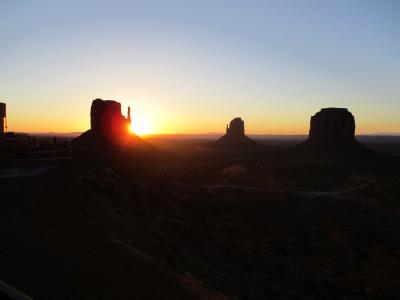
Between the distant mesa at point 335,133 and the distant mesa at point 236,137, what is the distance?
37432 millimetres

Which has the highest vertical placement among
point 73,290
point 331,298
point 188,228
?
point 73,290

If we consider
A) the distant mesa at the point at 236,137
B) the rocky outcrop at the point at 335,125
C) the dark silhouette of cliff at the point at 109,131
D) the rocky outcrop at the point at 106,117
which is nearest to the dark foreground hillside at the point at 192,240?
the dark silhouette of cliff at the point at 109,131

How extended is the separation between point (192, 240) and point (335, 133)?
245 ft

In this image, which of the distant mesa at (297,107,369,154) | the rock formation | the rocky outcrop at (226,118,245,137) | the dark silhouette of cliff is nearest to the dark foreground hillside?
the dark silhouette of cliff

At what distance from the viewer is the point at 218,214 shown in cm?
4022

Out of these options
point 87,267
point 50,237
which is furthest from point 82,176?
point 87,267

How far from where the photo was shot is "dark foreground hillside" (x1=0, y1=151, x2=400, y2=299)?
37.0ft

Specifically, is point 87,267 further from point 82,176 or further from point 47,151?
point 47,151

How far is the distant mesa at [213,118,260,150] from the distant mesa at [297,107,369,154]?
3743cm

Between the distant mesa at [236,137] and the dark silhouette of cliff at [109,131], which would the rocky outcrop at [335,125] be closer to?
the distant mesa at [236,137]

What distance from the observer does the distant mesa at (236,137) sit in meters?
129

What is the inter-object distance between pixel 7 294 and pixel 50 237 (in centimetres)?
813

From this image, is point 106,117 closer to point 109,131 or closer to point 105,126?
point 105,126

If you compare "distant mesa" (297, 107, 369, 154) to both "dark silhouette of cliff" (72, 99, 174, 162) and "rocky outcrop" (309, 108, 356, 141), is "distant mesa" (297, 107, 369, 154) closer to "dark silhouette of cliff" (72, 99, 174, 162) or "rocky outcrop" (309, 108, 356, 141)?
"rocky outcrop" (309, 108, 356, 141)
